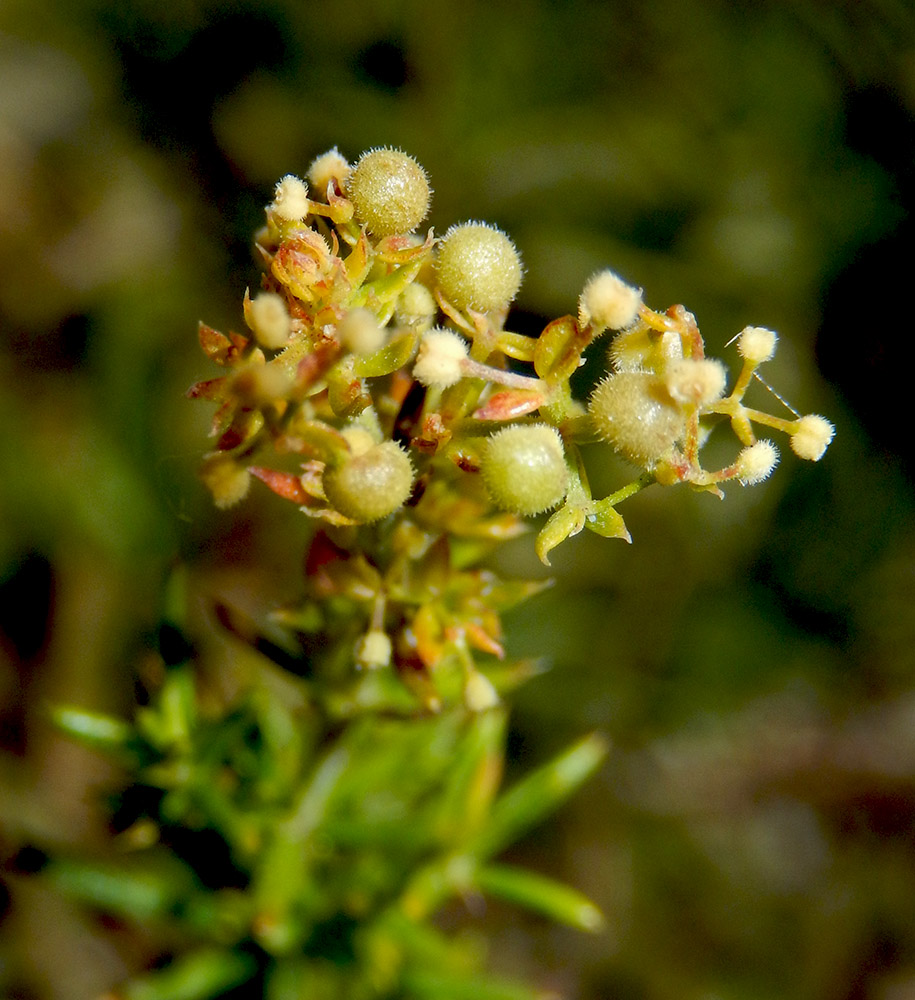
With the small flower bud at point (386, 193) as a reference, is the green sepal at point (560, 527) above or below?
below

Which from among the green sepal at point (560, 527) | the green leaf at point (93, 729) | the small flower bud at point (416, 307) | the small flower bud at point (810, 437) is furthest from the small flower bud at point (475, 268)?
the green leaf at point (93, 729)

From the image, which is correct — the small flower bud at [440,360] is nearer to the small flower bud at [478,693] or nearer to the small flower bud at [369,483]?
the small flower bud at [369,483]

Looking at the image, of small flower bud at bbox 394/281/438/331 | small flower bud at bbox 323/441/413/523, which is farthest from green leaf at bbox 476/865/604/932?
small flower bud at bbox 394/281/438/331

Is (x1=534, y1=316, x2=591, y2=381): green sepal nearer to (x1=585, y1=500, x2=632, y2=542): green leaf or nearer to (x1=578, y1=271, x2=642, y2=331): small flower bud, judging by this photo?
(x1=578, y1=271, x2=642, y2=331): small flower bud

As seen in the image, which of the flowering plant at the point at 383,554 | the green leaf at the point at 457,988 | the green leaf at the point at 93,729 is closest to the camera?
the flowering plant at the point at 383,554

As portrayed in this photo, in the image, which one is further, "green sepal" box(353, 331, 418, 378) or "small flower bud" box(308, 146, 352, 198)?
"small flower bud" box(308, 146, 352, 198)

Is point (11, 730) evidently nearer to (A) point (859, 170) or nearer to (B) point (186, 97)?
(B) point (186, 97)
